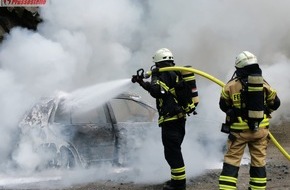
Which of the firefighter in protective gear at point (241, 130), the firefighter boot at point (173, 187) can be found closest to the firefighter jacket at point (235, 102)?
the firefighter in protective gear at point (241, 130)

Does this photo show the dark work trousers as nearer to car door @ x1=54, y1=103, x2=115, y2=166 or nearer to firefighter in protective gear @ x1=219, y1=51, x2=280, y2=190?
firefighter in protective gear @ x1=219, y1=51, x2=280, y2=190

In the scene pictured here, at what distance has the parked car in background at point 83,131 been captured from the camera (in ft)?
23.1

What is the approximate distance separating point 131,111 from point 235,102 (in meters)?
2.69

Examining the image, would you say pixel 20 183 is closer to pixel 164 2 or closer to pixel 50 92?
pixel 50 92

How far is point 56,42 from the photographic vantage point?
7836mm

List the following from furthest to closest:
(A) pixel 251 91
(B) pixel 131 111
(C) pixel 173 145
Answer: (B) pixel 131 111
(C) pixel 173 145
(A) pixel 251 91

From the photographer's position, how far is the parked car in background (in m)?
7.03

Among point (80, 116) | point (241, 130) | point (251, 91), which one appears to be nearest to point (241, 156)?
point (241, 130)

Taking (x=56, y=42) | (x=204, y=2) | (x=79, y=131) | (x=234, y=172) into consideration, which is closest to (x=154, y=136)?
(x=79, y=131)

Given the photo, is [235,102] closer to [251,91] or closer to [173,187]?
[251,91]

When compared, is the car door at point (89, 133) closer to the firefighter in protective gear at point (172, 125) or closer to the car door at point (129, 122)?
the car door at point (129, 122)

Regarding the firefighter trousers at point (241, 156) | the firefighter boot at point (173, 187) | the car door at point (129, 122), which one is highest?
the car door at point (129, 122)

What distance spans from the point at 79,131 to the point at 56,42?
147 centimetres

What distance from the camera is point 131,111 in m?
7.96
